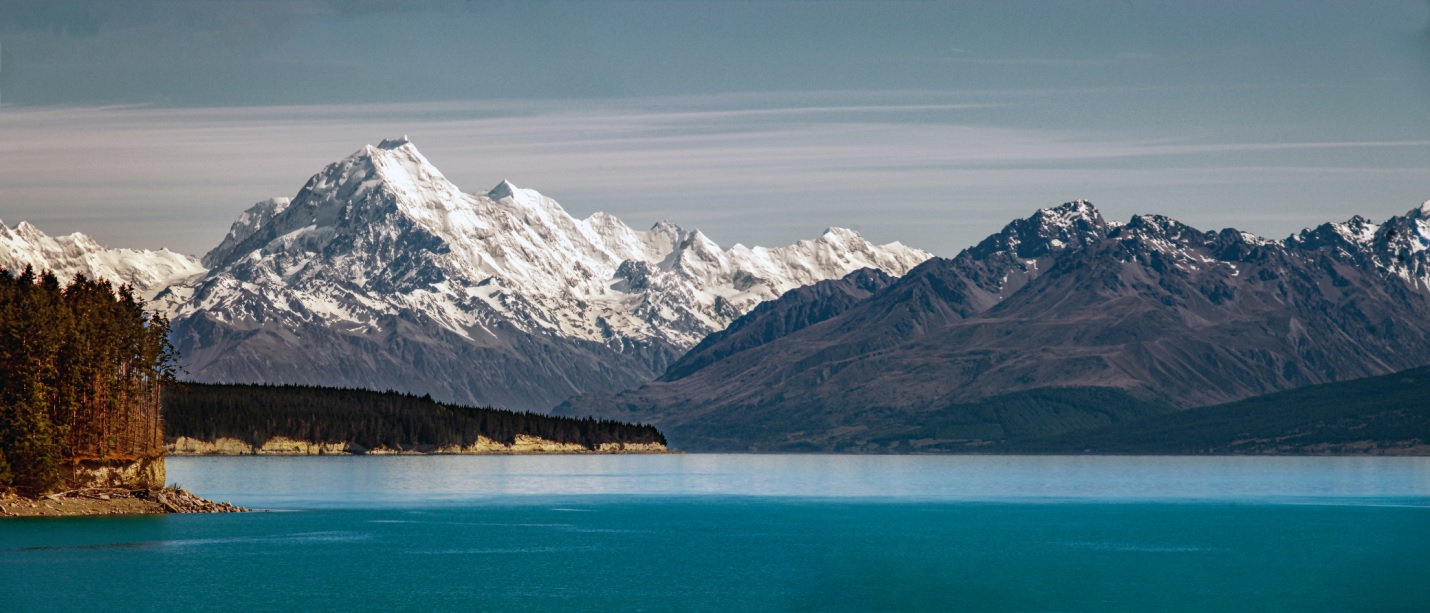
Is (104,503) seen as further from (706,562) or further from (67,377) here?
(706,562)

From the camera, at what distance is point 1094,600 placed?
317ft

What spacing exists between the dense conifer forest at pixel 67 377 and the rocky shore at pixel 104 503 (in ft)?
5.82

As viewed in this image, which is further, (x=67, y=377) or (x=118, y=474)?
(x=118, y=474)

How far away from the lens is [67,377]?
438 feet

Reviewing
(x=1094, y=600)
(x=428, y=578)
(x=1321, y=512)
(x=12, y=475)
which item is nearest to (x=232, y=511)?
(x=12, y=475)

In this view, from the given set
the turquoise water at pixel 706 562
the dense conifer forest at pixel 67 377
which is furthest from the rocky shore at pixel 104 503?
the dense conifer forest at pixel 67 377

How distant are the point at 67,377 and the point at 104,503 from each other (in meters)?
11.7

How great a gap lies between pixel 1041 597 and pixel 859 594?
10.7 metres

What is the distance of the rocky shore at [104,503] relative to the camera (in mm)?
132375

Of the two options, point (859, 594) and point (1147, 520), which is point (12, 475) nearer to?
point (859, 594)

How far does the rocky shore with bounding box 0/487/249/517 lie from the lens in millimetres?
132375

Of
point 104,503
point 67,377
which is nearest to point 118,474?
point 104,503

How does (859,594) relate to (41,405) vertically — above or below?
below

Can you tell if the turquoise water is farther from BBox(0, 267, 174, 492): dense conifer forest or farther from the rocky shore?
BBox(0, 267, 174, 492): dense conifer forest
